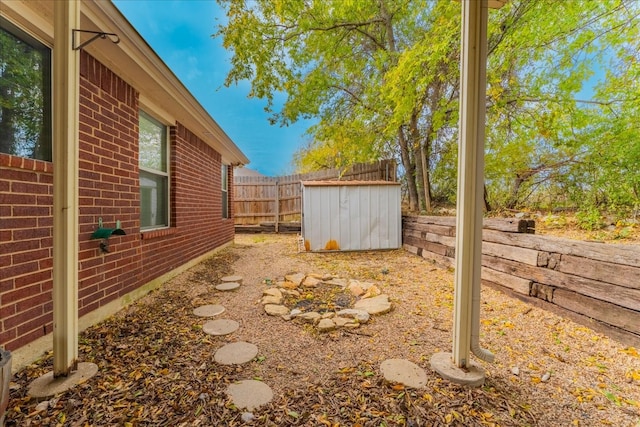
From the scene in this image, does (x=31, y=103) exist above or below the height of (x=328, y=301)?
above

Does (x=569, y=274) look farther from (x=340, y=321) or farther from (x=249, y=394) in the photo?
(x=249, y=394)

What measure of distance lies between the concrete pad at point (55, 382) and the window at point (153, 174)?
205 centimetres

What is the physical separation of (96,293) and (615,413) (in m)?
3.80

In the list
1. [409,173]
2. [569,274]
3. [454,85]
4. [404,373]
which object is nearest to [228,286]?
[404,373]

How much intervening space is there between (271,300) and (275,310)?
0.92 ft

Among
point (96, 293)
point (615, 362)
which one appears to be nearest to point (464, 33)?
point (615, 362)

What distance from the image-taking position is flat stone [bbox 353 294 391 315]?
9.27ft

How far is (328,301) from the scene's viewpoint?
3.19 meters

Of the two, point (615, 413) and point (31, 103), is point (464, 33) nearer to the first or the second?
point (615, 413)

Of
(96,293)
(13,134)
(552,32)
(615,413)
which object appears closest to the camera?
(615,413)

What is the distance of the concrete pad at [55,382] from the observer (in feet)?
4.96

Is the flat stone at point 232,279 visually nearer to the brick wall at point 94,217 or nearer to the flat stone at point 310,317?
the brick wall at point 94,217

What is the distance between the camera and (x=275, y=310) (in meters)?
2.87

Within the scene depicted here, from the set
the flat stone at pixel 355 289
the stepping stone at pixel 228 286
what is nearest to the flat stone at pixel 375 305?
the flat stone at pixel 355 289
